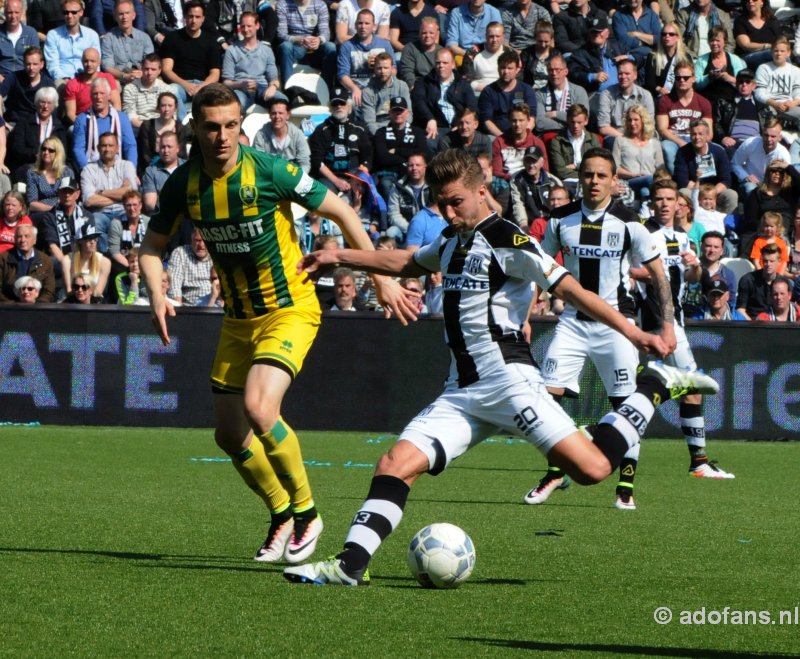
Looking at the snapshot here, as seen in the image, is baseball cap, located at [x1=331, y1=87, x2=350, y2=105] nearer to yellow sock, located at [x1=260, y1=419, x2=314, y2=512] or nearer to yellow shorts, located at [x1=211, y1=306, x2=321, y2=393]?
yellow shorts, located at [x1=211, y1=306, x2=321, y2=393]

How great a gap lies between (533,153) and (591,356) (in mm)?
8358

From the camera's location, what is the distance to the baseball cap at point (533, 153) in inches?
711

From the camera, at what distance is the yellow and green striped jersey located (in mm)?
7152

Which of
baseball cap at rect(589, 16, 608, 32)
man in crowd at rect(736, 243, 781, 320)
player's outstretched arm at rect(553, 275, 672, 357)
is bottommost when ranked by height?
man in crowd at rect(736, 243, 781, 320)

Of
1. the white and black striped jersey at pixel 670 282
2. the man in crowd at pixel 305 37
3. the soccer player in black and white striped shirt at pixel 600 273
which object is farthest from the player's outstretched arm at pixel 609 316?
the man in crowd at pixel 305 37

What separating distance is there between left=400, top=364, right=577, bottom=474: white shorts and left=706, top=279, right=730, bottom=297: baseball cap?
35.2 feet

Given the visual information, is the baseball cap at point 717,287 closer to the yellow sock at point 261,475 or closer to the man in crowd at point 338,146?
the man in crowd at point 338,146

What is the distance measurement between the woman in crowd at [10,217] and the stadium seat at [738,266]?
28.1 feet

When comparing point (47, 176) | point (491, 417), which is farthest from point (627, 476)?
point (47, 176)

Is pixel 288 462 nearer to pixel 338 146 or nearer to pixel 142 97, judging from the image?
pixel 338 146

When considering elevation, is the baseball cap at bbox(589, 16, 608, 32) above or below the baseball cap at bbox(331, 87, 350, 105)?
above

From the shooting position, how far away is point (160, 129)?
18672 millimetres

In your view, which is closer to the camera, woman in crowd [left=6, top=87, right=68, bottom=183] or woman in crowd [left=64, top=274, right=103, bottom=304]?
woman in crowd [left=64, top=274, right=103, bottom=304]

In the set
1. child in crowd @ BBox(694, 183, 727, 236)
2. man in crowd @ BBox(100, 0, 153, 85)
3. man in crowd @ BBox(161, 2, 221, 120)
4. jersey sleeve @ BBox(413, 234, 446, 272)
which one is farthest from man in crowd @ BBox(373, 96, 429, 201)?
jersey sleeve @ BBox(413, 234, 446, 272)
